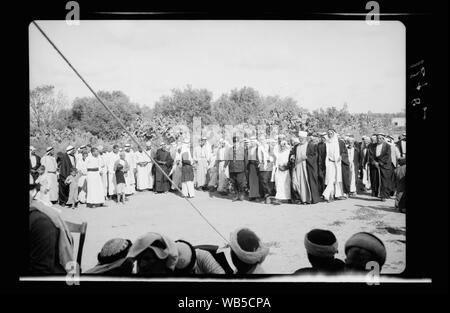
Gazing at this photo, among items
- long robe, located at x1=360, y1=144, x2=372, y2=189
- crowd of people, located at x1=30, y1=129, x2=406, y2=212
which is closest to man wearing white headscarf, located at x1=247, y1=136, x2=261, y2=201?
crowd of people, located at x1=30, y1=129, x2=406, y2=212

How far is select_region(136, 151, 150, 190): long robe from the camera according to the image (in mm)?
6277

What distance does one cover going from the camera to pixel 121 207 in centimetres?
555

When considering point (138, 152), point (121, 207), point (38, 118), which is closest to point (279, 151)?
point (138, 152)

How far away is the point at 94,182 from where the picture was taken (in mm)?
5742

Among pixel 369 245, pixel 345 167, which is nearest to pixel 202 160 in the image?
pixel 345 167

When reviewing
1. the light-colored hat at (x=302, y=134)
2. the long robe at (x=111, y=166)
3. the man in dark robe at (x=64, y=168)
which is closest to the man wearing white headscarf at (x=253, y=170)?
the light-colored hat at (x=302, y=134)

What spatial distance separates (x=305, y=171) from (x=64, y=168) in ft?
13.5

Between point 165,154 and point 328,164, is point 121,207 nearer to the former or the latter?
point 165,154

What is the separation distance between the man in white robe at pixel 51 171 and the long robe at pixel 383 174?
4889 mm

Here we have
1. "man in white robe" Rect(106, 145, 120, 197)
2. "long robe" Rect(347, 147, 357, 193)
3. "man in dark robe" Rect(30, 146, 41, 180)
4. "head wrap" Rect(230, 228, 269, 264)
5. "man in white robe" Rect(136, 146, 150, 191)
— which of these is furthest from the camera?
"long robe" Rect(347, 147, 357, 193)

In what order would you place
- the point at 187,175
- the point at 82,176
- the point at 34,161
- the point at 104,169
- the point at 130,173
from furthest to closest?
the point at 104,169, the point at 130,173, the point at 187,175, the point at 82,176, the point at 34,161

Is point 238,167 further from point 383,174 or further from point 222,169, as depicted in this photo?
point 383,174

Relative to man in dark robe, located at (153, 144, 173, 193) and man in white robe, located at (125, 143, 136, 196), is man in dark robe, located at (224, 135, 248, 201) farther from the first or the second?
man in white robe, located at (125, 143, 136, 196)

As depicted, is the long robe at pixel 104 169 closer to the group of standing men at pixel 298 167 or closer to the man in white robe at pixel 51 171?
the man in white robe at pixel 51 171
